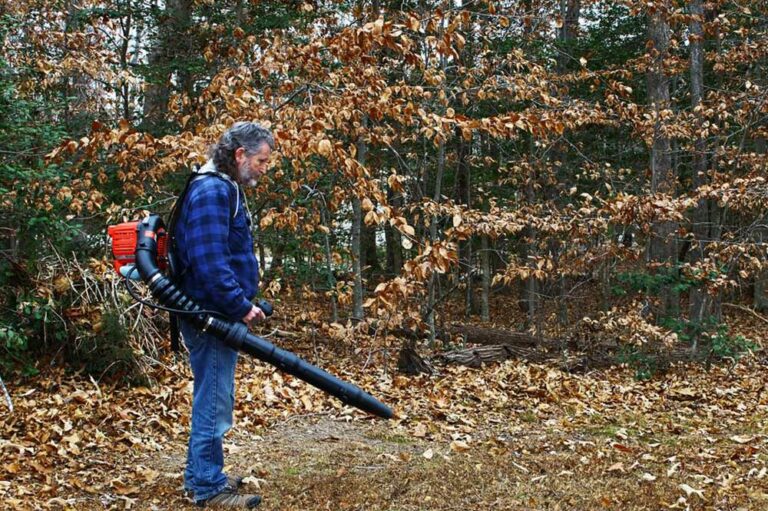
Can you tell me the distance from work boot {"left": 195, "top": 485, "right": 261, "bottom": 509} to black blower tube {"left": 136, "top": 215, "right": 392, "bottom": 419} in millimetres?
756

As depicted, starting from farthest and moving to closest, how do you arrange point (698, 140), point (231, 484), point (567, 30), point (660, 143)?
point (567, 30) < point (698, 140) < point (660, 143) < point (231, 484)

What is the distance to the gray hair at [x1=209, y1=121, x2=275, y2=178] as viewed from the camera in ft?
12.2

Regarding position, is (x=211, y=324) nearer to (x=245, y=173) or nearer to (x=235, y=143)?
(x=245, y=173)

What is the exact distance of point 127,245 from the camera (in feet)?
12.2

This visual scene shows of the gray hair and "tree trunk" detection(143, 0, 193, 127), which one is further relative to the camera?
"tree trunk" detection(143, 0, 193, 127)

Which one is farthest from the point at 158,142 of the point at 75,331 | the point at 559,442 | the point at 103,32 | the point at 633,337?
the point at 633,337

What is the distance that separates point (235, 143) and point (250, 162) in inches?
5.0

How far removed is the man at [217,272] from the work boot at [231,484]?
0.15m

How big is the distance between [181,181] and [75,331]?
11.2ft

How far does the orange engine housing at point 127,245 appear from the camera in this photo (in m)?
3.71

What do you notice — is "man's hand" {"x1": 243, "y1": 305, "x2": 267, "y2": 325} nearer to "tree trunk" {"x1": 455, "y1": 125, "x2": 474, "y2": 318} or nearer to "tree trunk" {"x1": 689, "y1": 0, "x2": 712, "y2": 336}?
"tree trunk" {"x1": 689, "y1": 0, "x2": 712, "y2": 336}

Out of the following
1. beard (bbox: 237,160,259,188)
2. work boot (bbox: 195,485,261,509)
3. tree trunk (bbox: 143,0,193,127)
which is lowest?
work boot (bbox: 195,485,261,509)

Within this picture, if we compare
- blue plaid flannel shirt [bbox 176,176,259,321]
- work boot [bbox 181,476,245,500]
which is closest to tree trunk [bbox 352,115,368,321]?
work boot [bbox 181,476,245,500]

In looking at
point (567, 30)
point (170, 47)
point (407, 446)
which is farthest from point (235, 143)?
point (567, 30)
